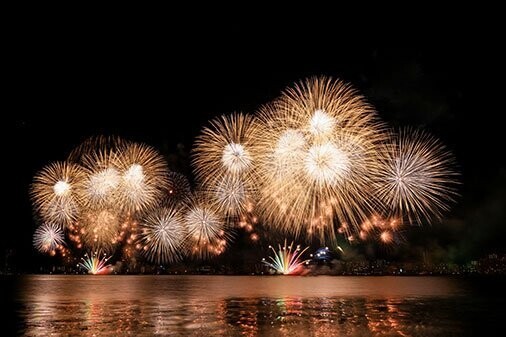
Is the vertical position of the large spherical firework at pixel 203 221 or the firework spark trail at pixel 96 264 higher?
the large spherical firework at pixel 203 221

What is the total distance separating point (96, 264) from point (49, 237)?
632cm

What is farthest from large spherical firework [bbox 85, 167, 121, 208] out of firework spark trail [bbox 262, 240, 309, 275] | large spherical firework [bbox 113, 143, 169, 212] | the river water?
the river water

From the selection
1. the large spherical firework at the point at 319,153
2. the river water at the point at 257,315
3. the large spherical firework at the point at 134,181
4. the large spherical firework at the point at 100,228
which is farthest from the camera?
the large spherical firework at the point at 100,228

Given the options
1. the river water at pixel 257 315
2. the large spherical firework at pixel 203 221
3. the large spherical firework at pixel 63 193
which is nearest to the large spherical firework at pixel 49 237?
the large spherical firework at pixel 63 193

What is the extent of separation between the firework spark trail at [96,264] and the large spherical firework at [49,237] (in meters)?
3.76

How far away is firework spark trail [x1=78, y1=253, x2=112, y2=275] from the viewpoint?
73.8 metres

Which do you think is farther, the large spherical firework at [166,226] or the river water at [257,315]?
the large spherical firework at [166,226]

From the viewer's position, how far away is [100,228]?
6669 centimetres

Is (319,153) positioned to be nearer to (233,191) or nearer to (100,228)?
(233,191)

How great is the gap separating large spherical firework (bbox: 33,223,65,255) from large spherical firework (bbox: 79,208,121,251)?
8.28 feet

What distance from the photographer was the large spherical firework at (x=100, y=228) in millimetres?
64000

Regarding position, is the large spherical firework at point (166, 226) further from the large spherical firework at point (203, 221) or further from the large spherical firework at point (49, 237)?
the large spherical firework at point (49, 237)

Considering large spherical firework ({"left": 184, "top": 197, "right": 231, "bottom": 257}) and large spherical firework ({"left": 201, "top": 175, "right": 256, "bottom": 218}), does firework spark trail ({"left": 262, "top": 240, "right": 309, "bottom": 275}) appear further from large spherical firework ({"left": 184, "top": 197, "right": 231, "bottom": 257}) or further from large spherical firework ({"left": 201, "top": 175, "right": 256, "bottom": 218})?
large spherical firework ({"left": 201, "top": 175, "right": 256, "bottom": 218})

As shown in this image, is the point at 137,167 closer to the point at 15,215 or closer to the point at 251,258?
the point at 251,258
